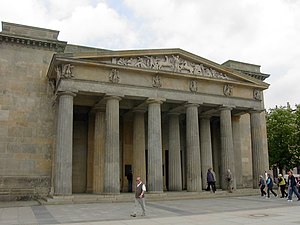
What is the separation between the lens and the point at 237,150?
31844 mm

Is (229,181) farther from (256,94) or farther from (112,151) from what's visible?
(112,151)

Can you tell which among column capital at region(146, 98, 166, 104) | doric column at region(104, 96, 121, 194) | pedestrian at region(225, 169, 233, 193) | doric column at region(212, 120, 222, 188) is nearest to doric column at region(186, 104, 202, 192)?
pedestrian at region(225, 169, 233, 193)

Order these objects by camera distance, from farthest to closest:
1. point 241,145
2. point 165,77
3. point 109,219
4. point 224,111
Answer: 1. point 241,145
2. point 224,111
3. point 165,77
4. point 109,219

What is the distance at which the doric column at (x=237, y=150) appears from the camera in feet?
103

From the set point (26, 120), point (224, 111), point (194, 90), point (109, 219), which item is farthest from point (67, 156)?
point (224, 111)

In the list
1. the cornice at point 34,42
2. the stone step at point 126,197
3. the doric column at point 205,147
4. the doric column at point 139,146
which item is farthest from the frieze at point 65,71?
the doric column at point 205,147

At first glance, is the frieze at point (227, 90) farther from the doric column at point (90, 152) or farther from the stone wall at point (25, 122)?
the stone wall at point (25, 122)

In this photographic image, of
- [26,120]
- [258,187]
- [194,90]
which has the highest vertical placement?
[194,90]

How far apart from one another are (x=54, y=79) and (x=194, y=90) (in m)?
11.7

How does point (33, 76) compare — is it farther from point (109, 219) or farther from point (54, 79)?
point (109, 219)

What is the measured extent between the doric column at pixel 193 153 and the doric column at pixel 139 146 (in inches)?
152

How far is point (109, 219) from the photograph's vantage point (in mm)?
13430

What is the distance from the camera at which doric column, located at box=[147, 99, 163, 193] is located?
2408 cm

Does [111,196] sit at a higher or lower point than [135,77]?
lower
